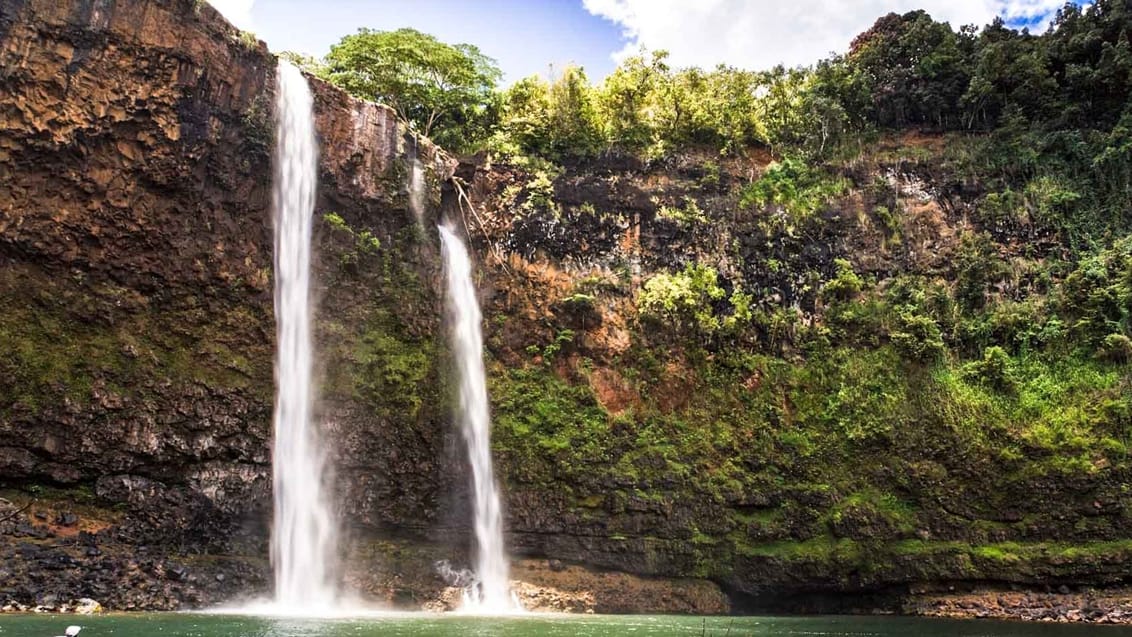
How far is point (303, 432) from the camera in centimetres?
1869

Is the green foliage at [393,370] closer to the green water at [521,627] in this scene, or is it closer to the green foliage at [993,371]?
the green water at [521,627]

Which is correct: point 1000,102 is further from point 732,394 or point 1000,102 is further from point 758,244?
point 732,394

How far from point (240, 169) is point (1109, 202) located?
25.5 meters

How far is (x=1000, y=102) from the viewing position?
2777 centimetres

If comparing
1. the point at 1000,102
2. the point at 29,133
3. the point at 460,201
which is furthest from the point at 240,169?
the point at 1000,102

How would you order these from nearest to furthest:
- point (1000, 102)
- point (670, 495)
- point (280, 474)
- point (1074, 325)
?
point (280, 474) < point (670, 495) < point (1074, 325) < point (1000, 102)

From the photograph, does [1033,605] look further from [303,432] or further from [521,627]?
[303,432]

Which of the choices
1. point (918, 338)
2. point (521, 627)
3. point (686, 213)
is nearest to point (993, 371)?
point (918, 338)

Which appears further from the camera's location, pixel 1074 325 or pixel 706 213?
pixel 706 213

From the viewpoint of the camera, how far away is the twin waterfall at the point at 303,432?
1772 cm

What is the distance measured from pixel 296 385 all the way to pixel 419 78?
38.7 feet

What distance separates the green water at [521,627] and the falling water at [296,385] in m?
2.80

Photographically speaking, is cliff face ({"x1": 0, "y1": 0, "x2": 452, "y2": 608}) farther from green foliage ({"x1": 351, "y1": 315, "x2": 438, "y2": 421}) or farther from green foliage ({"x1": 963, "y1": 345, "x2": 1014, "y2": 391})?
green foliage ({"x1": 963, "y1": 345, "x2": 1014, "y2": 391})

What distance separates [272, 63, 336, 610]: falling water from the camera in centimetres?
1764
